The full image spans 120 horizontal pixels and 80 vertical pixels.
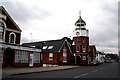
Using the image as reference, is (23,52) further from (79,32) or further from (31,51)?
(79,32)

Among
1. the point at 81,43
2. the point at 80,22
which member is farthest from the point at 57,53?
the point at 80,22

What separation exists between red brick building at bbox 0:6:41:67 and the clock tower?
737 inches

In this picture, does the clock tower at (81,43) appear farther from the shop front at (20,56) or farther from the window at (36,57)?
the shop front at (20,56)

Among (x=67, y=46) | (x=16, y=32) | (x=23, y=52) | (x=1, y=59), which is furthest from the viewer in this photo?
(x=67, y=46)

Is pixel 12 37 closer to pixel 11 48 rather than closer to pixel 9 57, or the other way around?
pixel 11 48

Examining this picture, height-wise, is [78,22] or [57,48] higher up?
[78,22]

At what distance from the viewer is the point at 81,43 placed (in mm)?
44500

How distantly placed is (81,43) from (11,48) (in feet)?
84.6

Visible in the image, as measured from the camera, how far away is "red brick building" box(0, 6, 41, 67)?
2292 cm

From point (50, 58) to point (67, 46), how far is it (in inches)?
247

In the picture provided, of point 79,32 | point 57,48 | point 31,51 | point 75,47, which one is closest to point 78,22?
point 79,32

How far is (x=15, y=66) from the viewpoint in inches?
953

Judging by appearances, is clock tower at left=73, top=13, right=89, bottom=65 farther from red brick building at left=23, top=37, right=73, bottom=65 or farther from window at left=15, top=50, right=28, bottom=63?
window at left=15, top=50, right=28, bottom=63

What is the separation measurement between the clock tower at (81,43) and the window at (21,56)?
21.9m
